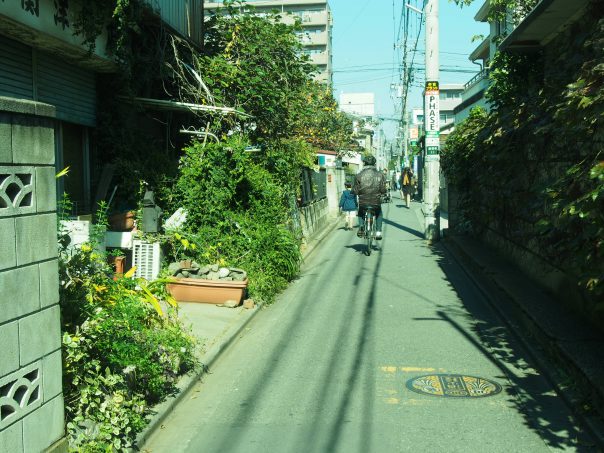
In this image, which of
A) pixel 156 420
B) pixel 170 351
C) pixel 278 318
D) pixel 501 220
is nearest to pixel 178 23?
pixel 278 318

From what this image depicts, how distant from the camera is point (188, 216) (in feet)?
34.1

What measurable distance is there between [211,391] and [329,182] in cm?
2156

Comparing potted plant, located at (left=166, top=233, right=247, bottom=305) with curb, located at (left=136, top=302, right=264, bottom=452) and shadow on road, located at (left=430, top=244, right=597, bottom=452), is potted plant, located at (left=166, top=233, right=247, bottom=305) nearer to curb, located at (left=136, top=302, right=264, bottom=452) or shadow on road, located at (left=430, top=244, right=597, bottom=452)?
curb, located at (left=136, top=302, right=264, bottom=452)

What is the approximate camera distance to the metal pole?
17.9m

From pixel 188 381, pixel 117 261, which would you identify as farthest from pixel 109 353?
pixel 117 261

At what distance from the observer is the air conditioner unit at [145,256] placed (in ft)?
31.3

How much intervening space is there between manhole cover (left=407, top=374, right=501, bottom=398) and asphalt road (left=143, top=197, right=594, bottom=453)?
0.03 m

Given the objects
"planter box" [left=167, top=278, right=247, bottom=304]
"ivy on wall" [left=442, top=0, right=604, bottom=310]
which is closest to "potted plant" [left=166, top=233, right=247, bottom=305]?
"planter box" [left=167, top=278, right=247, bottom=304]

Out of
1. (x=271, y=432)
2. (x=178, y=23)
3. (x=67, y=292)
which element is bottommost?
(x=271, y=432)

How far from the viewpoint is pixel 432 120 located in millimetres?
18297

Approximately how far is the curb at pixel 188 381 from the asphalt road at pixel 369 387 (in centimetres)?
7

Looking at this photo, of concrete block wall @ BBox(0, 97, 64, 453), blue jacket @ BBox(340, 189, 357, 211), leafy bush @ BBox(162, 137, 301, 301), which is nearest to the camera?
concrete block wall @ BBox(0, 97, 64, 453)

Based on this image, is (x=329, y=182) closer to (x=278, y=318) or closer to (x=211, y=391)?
(x=278, y=318)

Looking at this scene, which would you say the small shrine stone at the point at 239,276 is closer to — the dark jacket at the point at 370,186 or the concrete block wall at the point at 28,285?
the concrete block wall at the point at 28,285
